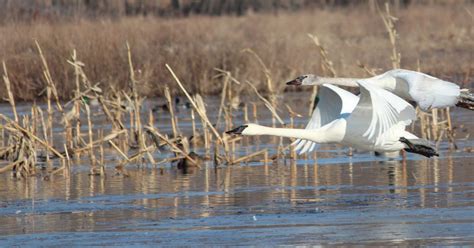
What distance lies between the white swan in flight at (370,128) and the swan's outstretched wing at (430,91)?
0.21 metres

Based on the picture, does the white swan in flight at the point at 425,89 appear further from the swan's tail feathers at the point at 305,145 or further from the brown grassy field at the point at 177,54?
the brown grassy field at the point at 177,54

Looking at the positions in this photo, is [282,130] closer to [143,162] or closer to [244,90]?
[143,162]

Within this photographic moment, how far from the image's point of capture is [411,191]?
11.4 m

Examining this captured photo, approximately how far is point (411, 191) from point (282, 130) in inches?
51.6

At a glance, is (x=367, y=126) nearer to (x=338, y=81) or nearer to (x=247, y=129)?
(x=338, y=81)

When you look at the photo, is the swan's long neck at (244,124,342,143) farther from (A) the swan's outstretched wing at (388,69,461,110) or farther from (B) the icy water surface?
(A) the swan's outstretched wing at (388,69,461,110)

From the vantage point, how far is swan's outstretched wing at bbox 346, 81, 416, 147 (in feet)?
36.7

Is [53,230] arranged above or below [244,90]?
below

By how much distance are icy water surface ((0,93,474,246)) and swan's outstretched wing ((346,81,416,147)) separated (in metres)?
0.54

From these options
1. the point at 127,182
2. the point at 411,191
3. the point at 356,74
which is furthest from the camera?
the point at 356,74

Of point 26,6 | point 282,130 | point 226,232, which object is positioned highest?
point 26,6

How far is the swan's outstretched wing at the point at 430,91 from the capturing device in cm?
1150

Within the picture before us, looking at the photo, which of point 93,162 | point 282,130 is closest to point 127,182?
point 93,162

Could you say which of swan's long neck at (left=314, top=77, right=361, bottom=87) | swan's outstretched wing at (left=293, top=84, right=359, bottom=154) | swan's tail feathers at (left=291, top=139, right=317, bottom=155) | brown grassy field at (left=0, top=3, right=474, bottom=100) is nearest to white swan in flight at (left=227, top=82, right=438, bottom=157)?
swan's outstretched wing at (left=293, top=84, right=359, bottom=154)
